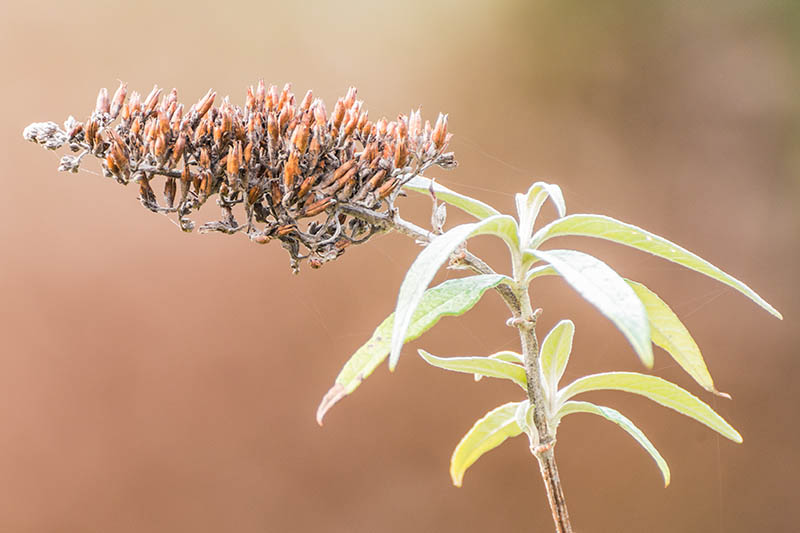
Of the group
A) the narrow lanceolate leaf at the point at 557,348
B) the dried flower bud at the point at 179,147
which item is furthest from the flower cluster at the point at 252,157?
the narrow lanceolate leaf at the point at 557,348

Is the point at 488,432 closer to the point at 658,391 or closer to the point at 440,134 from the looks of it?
the point at 658,391

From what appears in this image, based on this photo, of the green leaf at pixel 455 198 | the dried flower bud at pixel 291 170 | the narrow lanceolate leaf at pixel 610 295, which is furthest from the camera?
the green leaf at pixel 455 198

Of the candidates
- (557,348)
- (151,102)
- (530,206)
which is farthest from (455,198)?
(151,102)

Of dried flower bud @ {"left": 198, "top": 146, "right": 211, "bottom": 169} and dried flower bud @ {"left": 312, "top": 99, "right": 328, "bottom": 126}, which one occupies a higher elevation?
dried flower bud @ {"left": 312, "top": 99, "right": 328, "bottom": 126}

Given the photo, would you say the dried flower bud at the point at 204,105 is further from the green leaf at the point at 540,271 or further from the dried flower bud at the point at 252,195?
the green leaf at the point at 540,271

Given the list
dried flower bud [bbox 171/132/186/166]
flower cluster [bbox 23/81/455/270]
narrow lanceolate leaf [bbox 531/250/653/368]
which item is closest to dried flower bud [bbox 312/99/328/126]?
flower cluster [bbox 23/81/455/270]

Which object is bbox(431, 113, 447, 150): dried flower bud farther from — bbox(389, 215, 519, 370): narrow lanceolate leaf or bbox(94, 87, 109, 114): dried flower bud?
bbox(94, 87, 109, 114): dried flower bud

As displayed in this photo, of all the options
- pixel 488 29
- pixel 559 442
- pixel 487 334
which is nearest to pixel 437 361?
pixel 487 334
